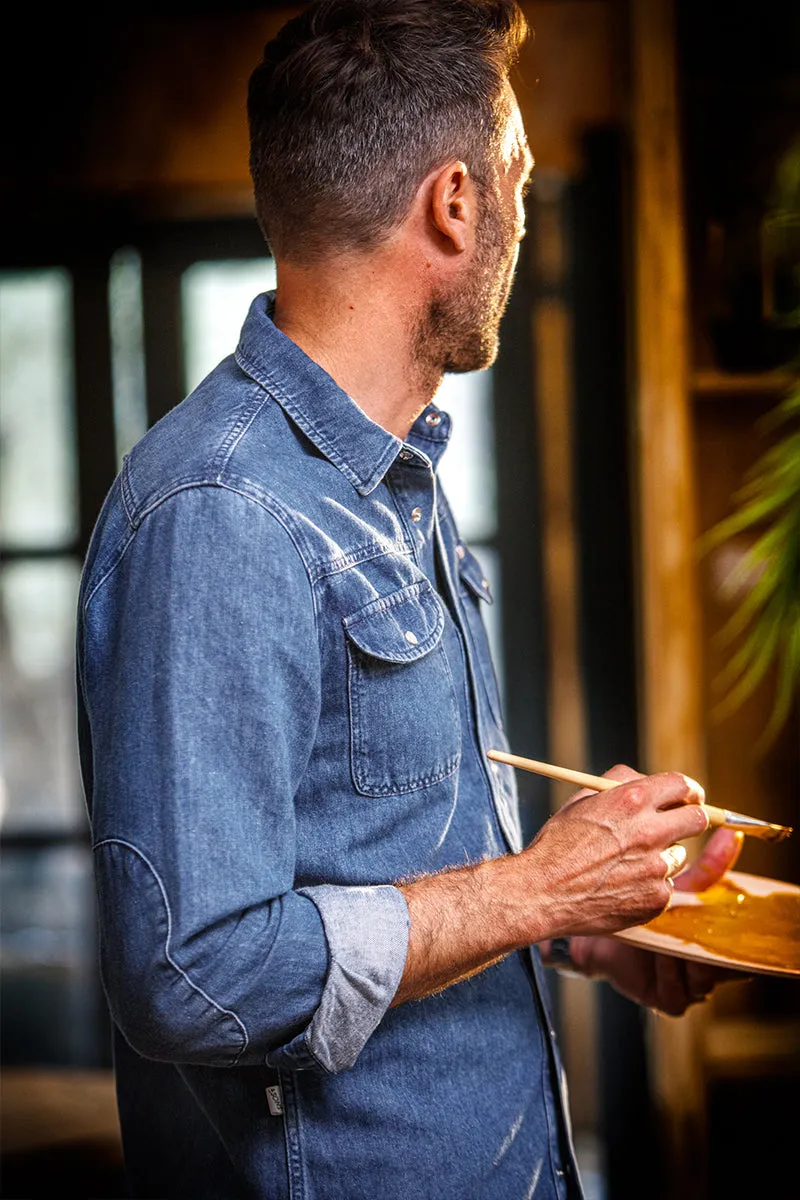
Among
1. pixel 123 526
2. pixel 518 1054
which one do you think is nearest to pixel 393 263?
pixel 123 526

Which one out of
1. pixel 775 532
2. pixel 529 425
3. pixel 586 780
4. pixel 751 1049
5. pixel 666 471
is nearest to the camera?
pixel 586 780

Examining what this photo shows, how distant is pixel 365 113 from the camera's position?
1.12 m

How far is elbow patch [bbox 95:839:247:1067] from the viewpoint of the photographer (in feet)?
2.82

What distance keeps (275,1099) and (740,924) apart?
57cm

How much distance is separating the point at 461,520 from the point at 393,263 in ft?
5.81

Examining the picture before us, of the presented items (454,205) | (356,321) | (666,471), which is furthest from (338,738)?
(666,471)

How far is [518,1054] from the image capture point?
1.19m

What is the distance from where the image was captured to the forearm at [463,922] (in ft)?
3.17

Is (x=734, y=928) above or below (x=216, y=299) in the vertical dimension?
below

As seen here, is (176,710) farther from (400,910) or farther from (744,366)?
(744,366)

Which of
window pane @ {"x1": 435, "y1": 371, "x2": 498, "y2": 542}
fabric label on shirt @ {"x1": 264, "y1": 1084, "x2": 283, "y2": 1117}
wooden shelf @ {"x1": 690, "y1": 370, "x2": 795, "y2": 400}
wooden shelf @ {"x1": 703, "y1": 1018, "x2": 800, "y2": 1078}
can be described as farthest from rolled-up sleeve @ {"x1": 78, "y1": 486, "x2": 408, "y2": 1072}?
window pane @ {"x1": 435, "y1": 371, "x2": 498, "y2": 542}

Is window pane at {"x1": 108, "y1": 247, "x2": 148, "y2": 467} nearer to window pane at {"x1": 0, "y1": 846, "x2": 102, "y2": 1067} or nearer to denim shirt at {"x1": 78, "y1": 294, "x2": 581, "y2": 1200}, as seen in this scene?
window pane at {"x1": 0, "y1": 846, "x2": 102, "y2": 1067}

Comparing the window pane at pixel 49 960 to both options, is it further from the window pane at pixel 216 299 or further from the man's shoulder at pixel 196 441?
the man's shoulder at pixel 196 441

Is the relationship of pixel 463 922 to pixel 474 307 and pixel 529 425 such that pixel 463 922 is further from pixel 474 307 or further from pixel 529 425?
pixel 529 425
